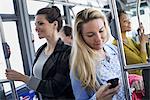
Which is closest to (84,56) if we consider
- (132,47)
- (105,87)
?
(105,87)

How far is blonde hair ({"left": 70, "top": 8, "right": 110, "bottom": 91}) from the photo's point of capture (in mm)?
1352

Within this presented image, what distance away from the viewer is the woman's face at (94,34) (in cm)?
138

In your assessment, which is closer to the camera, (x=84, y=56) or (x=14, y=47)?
(x=84, y=56)

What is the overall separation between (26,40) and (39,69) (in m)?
1.84

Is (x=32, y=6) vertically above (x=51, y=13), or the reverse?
(x=32, y=6)

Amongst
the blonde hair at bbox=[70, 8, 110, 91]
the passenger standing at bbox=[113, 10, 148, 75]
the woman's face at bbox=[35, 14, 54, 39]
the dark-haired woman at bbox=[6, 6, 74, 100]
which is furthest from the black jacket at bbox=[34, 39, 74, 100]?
the passenger standing at bbox=[113, 10, 148, 75]

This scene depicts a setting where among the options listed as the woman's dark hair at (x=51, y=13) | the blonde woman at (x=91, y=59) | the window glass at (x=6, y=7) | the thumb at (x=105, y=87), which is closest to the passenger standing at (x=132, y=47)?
the woman's dark hair at (x=51, y=13)

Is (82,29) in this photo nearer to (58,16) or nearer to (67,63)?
(67,63)

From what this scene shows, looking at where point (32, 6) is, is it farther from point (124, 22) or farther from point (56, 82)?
point (56, 82)

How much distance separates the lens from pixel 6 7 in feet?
10.8

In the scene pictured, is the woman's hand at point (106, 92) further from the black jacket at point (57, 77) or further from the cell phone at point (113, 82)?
the black jacket at point (57, 77)

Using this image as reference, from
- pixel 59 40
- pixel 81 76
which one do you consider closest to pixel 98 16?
pixel 81 76

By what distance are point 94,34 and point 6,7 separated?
85.0 inches

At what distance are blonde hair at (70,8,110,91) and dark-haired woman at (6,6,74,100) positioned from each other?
0.87ft
